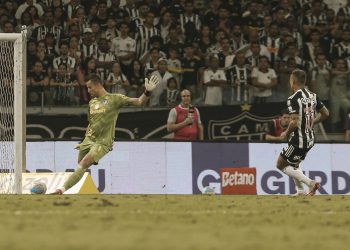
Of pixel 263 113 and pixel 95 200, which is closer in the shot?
pixel 95 200

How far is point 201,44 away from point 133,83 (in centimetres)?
237

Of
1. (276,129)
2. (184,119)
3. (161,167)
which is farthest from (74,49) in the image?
(276,129)

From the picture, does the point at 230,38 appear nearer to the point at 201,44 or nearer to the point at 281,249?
the point at 201,44

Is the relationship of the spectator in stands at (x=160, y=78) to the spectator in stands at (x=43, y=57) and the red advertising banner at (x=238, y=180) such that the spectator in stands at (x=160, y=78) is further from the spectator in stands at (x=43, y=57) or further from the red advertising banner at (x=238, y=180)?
the red advertising banner at (x=238, y=180)

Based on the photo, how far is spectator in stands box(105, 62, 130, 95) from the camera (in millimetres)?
19438

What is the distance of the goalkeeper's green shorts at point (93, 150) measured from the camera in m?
15.5

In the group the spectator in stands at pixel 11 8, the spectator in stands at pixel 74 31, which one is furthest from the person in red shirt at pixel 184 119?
the spectator in stands at pixel 11 8

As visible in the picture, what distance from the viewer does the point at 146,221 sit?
948 cm

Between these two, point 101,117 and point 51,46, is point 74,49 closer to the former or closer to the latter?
point 51,46

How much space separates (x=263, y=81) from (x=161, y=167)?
274 cm

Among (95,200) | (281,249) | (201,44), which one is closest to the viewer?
(281,249)

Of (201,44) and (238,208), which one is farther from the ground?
(201,44)

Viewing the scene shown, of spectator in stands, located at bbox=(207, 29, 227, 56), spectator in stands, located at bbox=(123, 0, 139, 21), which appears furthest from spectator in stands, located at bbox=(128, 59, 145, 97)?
spectator in stands, located at bbox=(123, 0, 139, 21)

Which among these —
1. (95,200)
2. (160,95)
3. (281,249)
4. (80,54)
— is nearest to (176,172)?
(160,95)
